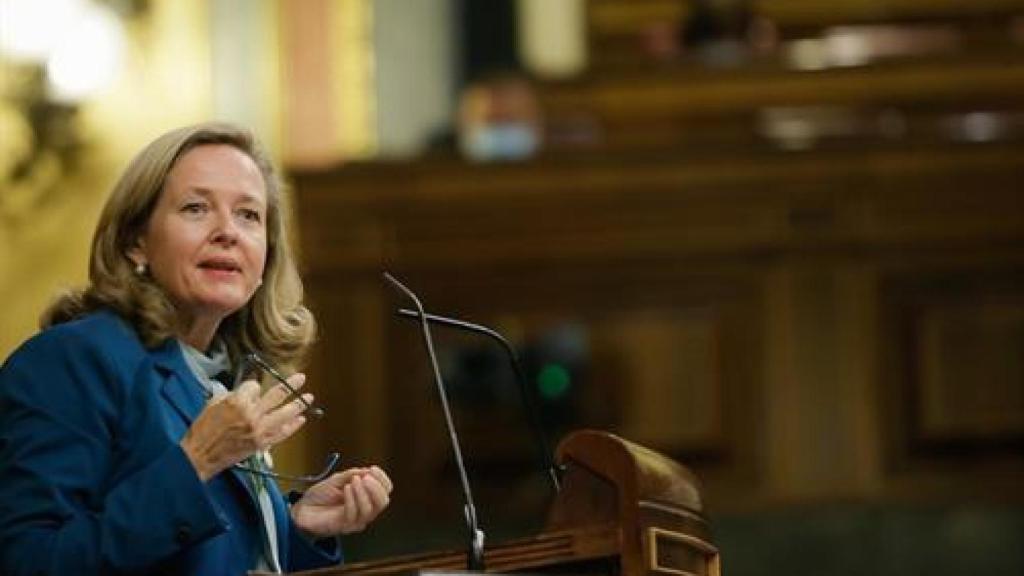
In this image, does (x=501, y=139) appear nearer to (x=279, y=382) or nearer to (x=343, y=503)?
(x=343, y=503)

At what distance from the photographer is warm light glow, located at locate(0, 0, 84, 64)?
22.4 ft

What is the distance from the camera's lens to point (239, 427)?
213 centimetres

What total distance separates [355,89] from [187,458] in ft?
16.8

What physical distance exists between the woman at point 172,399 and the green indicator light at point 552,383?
311cm

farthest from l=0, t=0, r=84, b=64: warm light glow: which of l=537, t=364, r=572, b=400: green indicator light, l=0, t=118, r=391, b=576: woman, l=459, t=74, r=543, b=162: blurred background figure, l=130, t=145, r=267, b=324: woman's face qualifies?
l=130, t=145, r=267, b=324: woman's face

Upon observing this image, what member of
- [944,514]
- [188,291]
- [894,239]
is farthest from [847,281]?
[188,291]

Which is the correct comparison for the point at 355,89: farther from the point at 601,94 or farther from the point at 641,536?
the point at 641,536

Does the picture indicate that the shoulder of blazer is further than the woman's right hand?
Yes

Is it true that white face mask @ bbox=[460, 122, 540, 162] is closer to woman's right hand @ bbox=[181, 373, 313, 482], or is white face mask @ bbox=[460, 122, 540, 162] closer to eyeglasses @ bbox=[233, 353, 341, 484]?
eyeglasses @ bbox=[233, 353, 341, 484]

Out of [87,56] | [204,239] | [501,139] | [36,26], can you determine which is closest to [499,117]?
[501,139]

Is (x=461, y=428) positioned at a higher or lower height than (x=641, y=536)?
lower

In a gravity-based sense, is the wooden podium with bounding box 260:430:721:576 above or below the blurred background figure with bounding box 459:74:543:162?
above

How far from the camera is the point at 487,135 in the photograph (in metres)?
6.73

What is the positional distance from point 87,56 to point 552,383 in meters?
1.91
